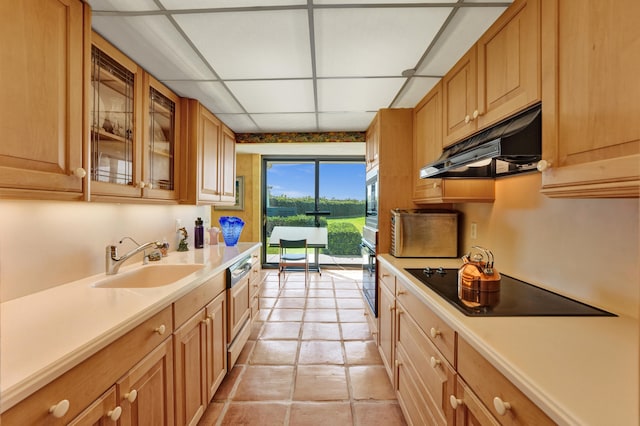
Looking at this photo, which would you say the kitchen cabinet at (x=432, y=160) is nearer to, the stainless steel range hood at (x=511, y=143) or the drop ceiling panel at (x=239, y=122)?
the stainless steel range hood at (x=511, y=143)

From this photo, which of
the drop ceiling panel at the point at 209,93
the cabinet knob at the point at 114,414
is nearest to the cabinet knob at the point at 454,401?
the cabinet knob at the point at 114,414

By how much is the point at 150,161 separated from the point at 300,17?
136cm

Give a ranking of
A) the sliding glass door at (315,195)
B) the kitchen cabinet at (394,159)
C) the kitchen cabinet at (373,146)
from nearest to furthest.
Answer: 1. the kitchen cabinet at (394,159)
2. the kitchen cabinet at (373,146)
3. the sliding glass door at (315,195)

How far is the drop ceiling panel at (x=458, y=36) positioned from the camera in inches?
54.5

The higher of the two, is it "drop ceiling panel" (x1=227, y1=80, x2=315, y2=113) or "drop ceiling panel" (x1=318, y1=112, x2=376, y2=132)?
"drop ceiling panel" (x1=318, y1=112, x2=376, y2=132)

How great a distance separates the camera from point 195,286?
150 cm

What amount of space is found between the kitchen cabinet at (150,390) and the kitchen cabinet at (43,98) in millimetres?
754

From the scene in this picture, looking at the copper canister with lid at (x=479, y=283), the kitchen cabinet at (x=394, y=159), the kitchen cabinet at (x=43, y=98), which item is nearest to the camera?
the kitchen cabinet at (x=43, y=98)

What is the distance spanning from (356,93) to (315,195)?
3.05m

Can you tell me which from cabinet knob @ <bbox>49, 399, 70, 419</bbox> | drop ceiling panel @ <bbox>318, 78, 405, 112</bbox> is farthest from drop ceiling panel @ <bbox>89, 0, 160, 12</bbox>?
cabinet knob @ <bbox>49, 399, 70, 419</bbox>

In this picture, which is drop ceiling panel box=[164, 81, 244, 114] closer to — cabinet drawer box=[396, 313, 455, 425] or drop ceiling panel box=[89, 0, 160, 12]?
drop ceiling panel box=[89, 0, 160, 12]

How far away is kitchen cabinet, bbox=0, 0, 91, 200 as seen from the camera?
934 millimetres

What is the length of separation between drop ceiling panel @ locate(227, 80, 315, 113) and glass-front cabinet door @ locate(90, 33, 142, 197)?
0.73 metres

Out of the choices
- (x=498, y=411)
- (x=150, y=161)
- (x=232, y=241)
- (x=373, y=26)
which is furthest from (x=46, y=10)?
(x=232, y=241)
